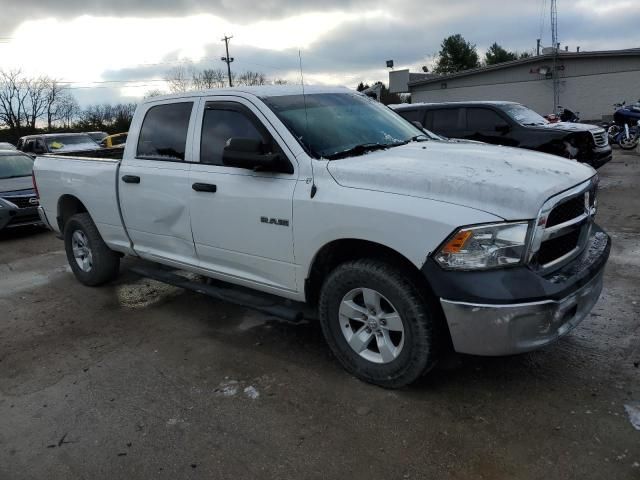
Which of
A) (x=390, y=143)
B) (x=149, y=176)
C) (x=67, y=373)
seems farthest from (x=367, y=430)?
(x=149, y=176)

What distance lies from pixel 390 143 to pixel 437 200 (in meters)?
1.23

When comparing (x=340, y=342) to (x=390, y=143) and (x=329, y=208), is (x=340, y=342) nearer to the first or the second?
(x=329, y=208)

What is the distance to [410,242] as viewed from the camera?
301 cm

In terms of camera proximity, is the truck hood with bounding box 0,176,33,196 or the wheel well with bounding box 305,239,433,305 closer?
the wheel well with bounding box 305,239,433,305

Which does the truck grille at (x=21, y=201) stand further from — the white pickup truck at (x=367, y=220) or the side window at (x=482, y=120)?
the side window at (x=482, y=120)

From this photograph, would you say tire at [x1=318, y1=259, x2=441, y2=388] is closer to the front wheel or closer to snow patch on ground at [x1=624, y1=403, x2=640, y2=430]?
snow patch on ground at [x1=624, y1=403, x2=640, y2=430]

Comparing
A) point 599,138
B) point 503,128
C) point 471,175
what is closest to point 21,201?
point 471,175

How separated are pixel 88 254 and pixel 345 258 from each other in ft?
12.1

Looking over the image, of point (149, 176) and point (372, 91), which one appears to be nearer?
point (149, 176)

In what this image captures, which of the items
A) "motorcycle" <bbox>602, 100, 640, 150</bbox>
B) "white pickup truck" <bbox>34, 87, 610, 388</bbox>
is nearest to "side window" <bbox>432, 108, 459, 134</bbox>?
"white pickup truck" <bbox>34, 87, 610, 388</bbox>

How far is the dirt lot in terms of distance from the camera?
2807 mm

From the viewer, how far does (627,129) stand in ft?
54.0

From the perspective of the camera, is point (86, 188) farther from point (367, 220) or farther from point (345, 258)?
point (367, 220)

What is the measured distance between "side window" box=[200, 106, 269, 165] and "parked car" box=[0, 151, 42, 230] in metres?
5.91
